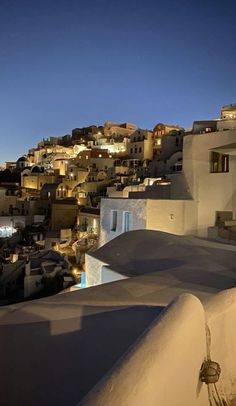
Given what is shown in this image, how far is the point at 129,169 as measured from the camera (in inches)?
1506

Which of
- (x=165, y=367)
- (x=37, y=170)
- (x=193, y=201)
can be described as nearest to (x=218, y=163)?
(x=193, y=201)

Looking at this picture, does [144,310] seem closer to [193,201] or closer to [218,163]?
[193,201]

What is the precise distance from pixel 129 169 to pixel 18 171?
80.0 ft

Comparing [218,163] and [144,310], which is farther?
[218,163]

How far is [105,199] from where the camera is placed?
47.2ft

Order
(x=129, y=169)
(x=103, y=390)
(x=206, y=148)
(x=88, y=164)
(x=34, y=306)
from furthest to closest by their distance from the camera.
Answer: (x=88, y=164) < (x=129, y=169) < (x=206, y=148) < (x=34, y=306) < (x=103, y=390)

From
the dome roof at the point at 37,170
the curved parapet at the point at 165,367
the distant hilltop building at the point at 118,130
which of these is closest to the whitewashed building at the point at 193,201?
the curved parapet at the point at 165,367

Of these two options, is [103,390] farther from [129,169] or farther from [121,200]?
[129,169]

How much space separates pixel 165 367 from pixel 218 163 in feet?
40.0

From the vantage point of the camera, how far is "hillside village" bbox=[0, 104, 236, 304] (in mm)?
13109

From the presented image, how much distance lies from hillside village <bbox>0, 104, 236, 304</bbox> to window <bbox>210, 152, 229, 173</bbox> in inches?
1.7

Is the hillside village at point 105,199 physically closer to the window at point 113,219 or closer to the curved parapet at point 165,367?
the window at point 113,219

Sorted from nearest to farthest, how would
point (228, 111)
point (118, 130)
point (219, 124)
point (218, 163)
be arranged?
point (218, 163) < point (219, 124) < point (228, 111) < point (118, 130)

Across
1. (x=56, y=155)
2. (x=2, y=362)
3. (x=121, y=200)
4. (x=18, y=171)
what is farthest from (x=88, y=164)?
(x=2, y=362)
